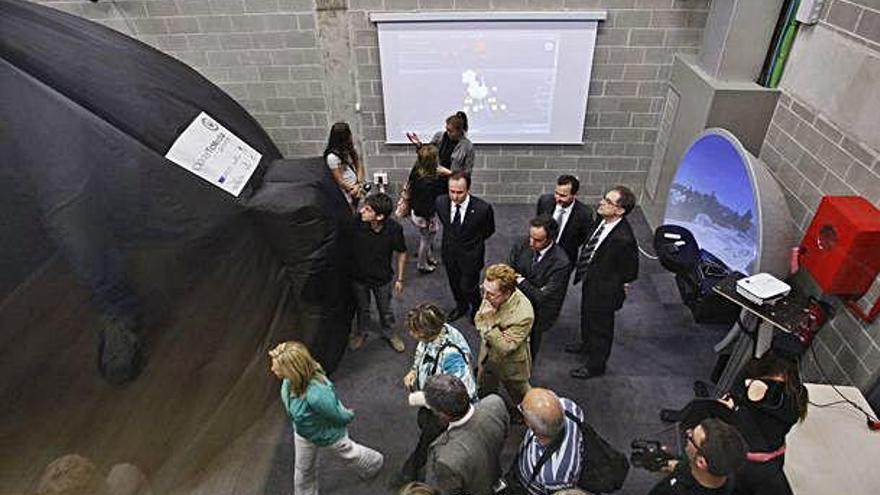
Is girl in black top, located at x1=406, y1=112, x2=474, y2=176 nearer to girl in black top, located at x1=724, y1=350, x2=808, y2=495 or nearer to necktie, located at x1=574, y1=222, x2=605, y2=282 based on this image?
necktie, located at x1=574, y1=222, x2=605, y2=282

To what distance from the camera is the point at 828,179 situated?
292cm

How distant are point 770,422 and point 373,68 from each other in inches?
148

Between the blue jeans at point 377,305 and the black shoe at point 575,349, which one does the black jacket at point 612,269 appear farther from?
the blue jeans at point 377,305

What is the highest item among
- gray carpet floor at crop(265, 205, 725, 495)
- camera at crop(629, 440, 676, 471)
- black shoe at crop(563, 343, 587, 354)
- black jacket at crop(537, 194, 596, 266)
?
black jacket at crop(537, 194, 596, 266)

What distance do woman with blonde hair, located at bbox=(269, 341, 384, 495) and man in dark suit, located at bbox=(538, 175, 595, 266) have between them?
1.63 metres

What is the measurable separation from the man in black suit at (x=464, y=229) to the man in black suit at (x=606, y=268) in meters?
0.62

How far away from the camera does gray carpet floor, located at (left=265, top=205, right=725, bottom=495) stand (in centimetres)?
289

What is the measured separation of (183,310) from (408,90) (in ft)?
8.78

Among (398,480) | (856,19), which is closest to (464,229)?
(398,480)

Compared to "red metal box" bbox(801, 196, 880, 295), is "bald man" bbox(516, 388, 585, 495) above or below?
below

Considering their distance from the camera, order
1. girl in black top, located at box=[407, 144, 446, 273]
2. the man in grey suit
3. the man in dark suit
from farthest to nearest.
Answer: girl in black top, located at box=[407, 144, 446, 273] < the man in dark suit < the man in grey suit

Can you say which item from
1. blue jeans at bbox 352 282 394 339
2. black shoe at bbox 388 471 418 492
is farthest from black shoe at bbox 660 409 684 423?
blue jeans at bbox 352 282 394 339

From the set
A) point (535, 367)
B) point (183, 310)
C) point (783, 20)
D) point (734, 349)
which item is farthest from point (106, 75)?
point (783, 20)

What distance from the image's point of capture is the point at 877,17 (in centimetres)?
260
